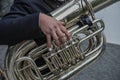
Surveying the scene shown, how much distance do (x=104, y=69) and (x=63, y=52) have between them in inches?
32.3

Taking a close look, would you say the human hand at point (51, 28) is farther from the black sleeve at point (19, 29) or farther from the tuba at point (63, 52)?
the tuba at point (63, 52)

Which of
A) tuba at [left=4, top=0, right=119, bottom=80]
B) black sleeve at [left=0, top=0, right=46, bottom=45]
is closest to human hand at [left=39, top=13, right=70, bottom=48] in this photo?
black sleeve at [left=0, top=0, right=46, bottom=45]

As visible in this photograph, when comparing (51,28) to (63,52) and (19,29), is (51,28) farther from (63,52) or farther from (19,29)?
(63,52)

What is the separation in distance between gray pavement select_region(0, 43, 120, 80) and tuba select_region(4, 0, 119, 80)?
64 centimetres

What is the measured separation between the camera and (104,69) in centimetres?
176

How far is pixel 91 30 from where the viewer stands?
3.30ft

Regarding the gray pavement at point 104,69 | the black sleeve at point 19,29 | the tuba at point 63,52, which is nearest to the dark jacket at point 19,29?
the black sleeve at point 19,29

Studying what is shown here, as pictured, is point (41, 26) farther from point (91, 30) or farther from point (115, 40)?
Answer: point (115, 40)

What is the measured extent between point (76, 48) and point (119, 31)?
979 mm

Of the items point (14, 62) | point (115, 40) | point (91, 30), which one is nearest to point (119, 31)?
point (115, 40)

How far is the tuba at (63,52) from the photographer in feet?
3.07

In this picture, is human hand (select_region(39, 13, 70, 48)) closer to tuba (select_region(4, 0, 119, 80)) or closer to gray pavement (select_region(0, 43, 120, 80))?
tuba (select_region(4, 0, 119, 80))

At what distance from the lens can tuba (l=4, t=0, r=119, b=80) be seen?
3.07 ft

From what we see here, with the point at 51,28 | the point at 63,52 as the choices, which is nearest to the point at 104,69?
the point at 63,52
